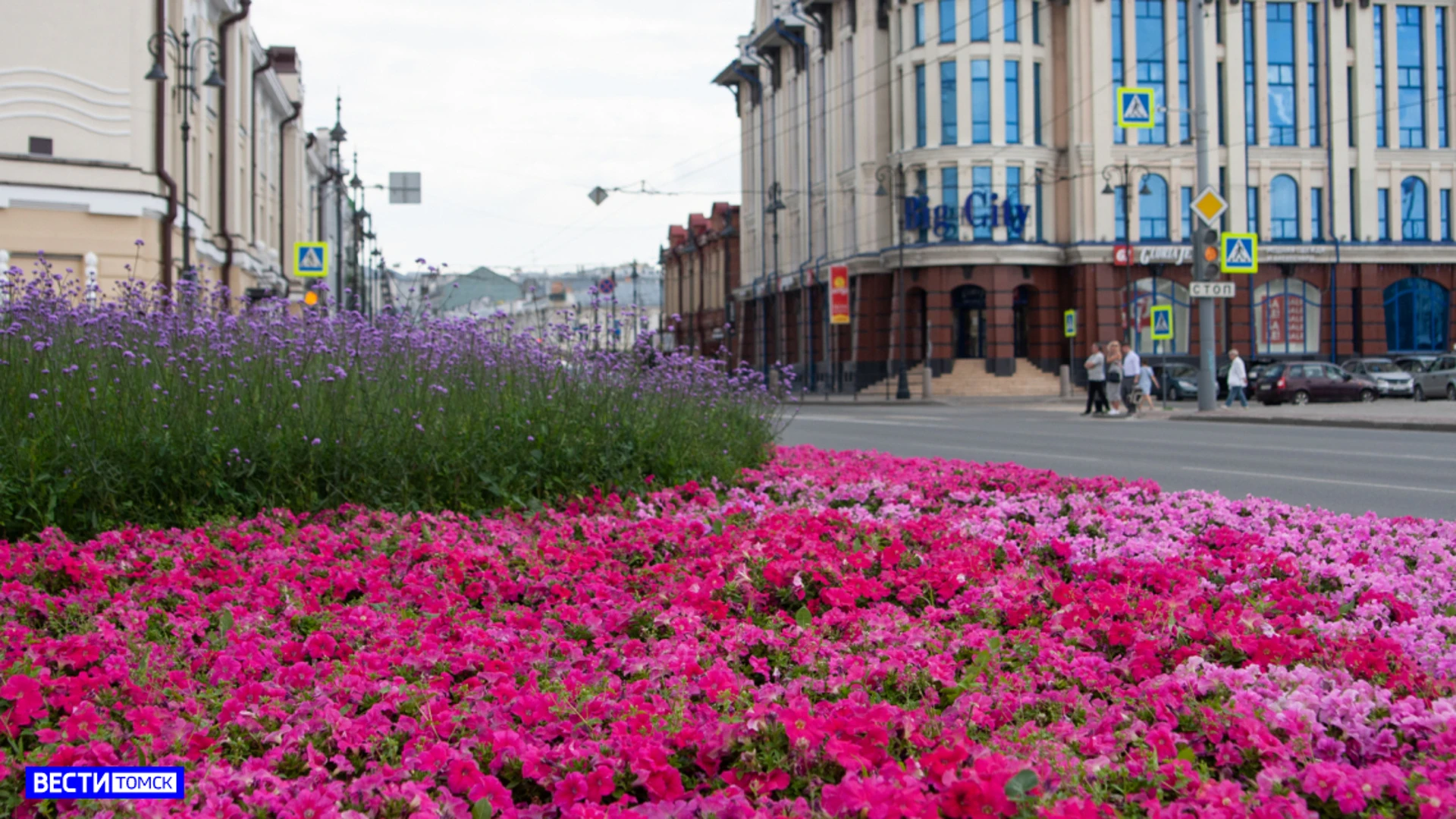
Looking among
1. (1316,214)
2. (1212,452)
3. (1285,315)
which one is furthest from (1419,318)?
(1212,452)

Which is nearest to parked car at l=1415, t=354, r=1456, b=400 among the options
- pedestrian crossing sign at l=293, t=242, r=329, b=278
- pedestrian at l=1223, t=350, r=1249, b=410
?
pedestrian at l=1223, t=350, r=1249, b=410

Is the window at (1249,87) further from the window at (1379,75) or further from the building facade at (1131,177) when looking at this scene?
the window at (1379,75)

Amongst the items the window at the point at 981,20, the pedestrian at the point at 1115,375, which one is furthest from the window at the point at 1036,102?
the pedestrian at the point at 1115,375

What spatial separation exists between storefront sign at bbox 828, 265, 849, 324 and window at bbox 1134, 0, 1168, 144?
41.3ft

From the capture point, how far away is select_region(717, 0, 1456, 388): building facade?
4794 cm

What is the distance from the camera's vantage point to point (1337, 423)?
2356 cm

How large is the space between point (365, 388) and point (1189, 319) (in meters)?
46.1

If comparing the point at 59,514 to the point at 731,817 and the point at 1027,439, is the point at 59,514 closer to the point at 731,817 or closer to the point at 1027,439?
the point at 731,817

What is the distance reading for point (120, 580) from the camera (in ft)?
17.5

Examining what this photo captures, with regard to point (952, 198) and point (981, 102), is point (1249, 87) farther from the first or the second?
point (952, 198)

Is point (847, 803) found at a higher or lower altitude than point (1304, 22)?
lower

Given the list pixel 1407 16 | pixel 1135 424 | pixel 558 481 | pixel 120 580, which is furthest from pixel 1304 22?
pixel 120 580

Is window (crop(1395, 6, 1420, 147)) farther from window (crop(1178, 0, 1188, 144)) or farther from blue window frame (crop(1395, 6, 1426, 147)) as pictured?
window (crop(1178, 0, 1188, 144))

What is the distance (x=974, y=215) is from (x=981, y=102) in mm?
4095
